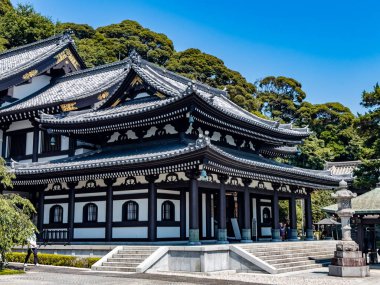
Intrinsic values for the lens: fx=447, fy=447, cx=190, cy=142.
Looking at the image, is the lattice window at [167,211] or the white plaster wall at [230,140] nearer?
the lattice window at [167,211]

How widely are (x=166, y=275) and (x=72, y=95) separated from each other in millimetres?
17007

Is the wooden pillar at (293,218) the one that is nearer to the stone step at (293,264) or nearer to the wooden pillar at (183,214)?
the stone step at (293,264)

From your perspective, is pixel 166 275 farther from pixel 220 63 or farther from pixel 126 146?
pixel 220 63

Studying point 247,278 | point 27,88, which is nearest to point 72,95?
point 27,88

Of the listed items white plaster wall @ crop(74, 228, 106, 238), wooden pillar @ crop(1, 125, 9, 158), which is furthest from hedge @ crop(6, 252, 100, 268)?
wooden pillar @ crop(1, 125, 9, 158)

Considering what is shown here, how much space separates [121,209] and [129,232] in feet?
4.40

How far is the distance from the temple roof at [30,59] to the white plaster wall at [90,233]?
1191cm

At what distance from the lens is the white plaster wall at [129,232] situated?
897 inches

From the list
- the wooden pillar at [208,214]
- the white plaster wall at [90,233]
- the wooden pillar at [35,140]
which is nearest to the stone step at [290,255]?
the wooden pillar at [208,214]

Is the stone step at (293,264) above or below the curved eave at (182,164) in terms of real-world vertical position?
below

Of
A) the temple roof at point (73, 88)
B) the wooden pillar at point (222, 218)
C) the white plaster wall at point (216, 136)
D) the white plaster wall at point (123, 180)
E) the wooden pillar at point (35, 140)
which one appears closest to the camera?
the wooden pillar at point (222, 218)

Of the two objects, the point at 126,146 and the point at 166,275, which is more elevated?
the point at 126,146

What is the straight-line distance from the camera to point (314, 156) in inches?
2189

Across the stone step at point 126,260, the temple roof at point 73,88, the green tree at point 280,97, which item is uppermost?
the green tree at point 280,97
